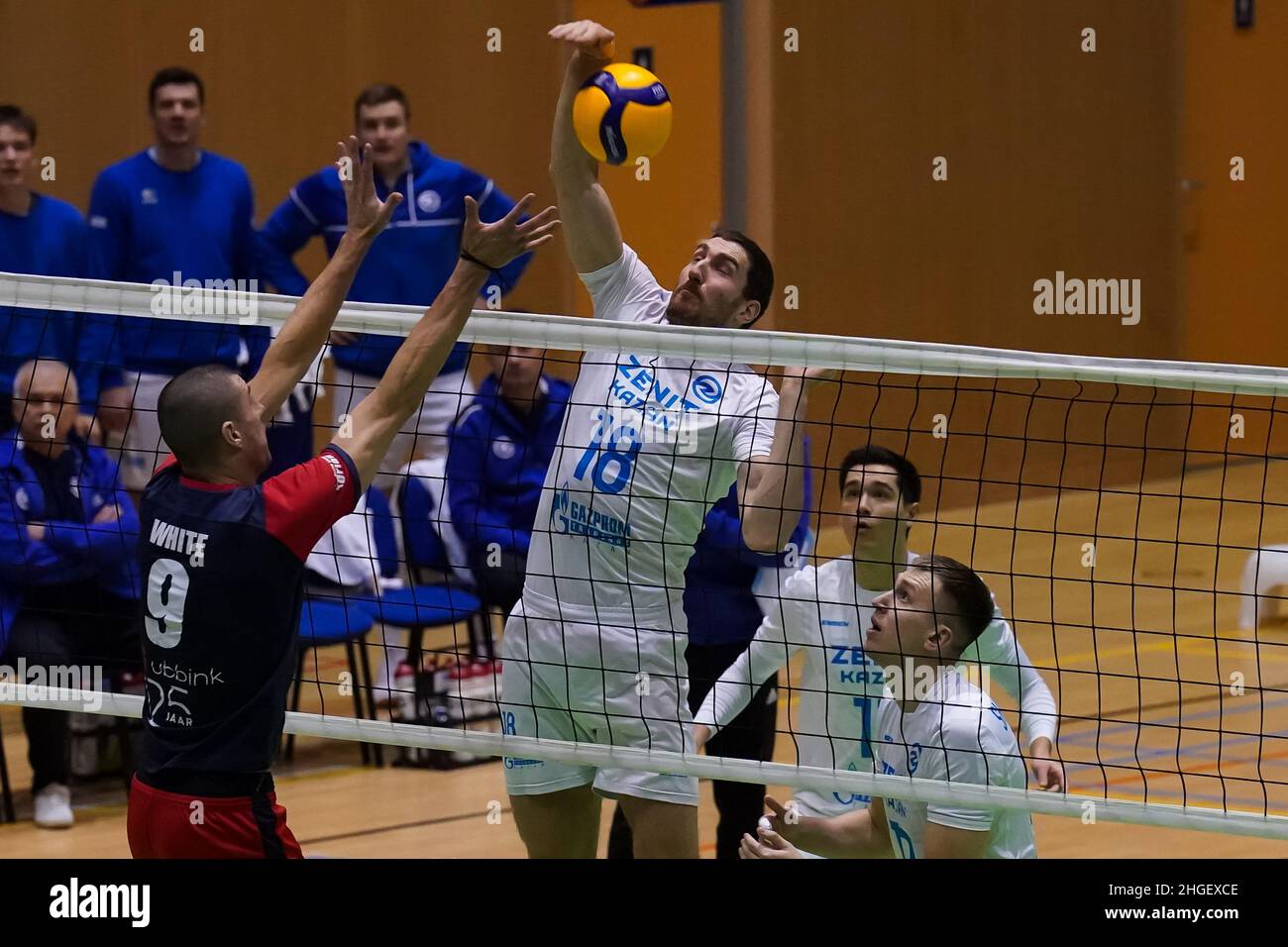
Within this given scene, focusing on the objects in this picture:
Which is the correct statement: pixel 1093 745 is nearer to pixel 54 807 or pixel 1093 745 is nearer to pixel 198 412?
pixel 54 807

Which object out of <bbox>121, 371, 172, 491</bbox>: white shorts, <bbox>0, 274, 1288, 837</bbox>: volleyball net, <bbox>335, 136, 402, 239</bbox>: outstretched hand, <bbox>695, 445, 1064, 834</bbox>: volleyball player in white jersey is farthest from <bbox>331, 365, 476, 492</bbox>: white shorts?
<bbox>335, 136, 402, 239</bbox>: outstretched hand

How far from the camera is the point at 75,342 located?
848cm

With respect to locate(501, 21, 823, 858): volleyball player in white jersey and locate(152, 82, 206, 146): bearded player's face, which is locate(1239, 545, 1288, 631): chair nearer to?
locate(152, 82, 206, 146): bearded player's face

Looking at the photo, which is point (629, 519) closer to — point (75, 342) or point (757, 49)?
point (75, 342)

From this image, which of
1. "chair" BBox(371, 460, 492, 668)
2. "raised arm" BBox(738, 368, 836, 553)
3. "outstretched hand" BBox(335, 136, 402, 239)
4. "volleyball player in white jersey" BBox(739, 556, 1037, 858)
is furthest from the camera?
"chair" BBox(371, 460, 492, 668)

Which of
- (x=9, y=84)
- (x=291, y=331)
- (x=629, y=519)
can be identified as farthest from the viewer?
(x=9, y=84)

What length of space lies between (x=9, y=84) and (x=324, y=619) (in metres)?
3.54

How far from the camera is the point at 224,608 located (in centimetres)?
449

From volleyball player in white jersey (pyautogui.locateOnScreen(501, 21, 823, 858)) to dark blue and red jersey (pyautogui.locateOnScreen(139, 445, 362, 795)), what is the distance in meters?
1.03

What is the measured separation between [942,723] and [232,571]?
1.86 metres

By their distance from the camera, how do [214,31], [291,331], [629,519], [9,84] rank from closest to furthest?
[291,331]
[629,519]
[9,84]
[214,31]

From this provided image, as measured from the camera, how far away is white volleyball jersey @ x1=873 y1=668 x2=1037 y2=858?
17.2 ft

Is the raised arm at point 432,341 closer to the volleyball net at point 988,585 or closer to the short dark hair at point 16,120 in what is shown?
the volleyball net at point 988,585

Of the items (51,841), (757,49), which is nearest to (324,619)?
(51,841)
